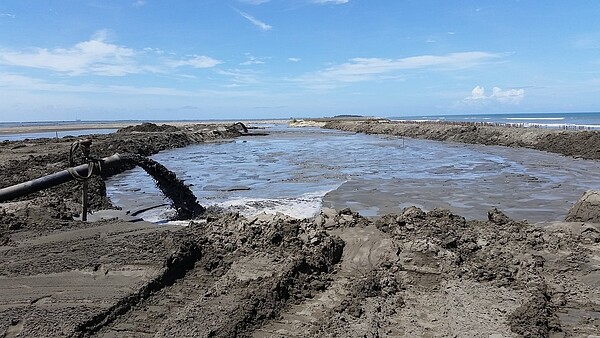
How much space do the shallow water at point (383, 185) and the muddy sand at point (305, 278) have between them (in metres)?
3.64

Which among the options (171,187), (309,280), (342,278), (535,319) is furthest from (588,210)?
(171,187)

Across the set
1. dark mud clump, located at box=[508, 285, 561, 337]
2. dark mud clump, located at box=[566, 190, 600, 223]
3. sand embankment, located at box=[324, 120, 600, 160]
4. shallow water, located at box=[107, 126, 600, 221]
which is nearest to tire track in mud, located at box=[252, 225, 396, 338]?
dark mud clump, located at box=[508, 285, 561, 337]

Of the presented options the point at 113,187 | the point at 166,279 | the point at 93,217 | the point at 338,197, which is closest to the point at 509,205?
the point at 338,197

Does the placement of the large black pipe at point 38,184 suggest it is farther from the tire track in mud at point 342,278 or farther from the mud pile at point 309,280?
the tire track in mud at point 342,278

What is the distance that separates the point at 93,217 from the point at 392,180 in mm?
10434

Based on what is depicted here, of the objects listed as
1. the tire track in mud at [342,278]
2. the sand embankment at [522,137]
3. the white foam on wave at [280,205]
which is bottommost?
the white foam on wave at [280,205]

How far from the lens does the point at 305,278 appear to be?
5867 millimetres

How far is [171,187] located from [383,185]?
767 cm

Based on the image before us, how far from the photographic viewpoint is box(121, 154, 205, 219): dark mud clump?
1052 cm

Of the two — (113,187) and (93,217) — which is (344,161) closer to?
(113,187)

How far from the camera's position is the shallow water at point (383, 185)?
11.9m

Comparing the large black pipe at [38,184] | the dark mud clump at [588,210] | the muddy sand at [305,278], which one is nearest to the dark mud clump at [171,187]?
the large black pipe at [38,184]

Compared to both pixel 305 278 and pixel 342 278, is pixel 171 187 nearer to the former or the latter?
pixel 305 278

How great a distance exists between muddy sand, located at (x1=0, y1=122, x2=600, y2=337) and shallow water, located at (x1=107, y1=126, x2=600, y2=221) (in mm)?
3638
